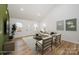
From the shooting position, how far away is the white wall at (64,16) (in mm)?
1566

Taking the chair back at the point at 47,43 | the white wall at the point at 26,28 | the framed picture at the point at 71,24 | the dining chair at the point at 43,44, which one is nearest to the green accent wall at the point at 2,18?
the white wall at the point at 26,28

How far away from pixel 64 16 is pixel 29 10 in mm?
636

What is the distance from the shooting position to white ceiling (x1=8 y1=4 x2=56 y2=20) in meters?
1.55

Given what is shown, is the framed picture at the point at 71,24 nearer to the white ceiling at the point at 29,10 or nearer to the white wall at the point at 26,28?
the white ceiling at the point at 29,10

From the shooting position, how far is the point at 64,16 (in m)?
1.58

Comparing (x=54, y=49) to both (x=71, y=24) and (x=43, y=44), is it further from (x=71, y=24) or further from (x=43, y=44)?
(x=71, y=24)

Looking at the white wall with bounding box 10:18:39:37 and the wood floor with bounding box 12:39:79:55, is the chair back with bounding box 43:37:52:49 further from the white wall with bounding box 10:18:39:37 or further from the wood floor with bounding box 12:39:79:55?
the white wall with bounding box 10:18:39:37

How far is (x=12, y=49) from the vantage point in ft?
5.10

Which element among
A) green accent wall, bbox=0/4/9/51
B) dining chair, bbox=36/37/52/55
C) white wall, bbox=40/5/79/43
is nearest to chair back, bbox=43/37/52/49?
dining chair, bbox=36/37/52/55

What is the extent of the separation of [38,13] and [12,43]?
2.33 ft
